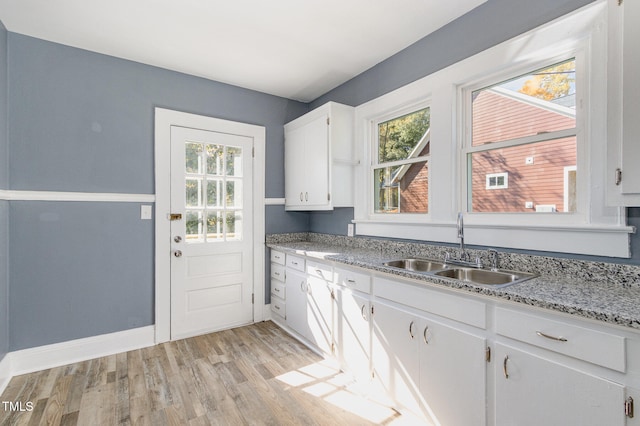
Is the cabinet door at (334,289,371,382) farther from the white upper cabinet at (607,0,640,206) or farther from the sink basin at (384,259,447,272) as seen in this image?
the white upper cabinet at (607,0,640,206)

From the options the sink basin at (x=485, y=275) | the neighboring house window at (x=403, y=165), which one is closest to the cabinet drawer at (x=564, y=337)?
the sink basin at (x=485, y=275)

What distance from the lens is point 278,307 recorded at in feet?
10.8

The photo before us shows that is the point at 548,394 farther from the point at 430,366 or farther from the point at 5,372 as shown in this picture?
the point at 5,372

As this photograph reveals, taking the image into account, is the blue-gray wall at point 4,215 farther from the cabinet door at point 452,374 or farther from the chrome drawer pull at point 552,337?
the chrome drawer pull at point 552,337

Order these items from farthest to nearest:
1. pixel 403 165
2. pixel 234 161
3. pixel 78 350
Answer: pixel 234 161 → pixel 403 165 → pixel 78 350

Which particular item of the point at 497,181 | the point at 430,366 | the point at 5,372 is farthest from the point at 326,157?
the point at 5,372

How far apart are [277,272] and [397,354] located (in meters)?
1.73

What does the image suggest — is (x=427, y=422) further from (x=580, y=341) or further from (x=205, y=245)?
(x=205, y=245)

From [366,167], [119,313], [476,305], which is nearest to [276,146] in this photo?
[366,167]

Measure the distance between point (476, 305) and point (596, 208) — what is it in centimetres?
79

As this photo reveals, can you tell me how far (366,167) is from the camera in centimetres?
291

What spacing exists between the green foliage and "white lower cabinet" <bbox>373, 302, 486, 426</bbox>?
1.39m

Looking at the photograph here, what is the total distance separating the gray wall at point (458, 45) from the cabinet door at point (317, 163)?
353mm

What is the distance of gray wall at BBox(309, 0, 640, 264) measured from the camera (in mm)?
1731
